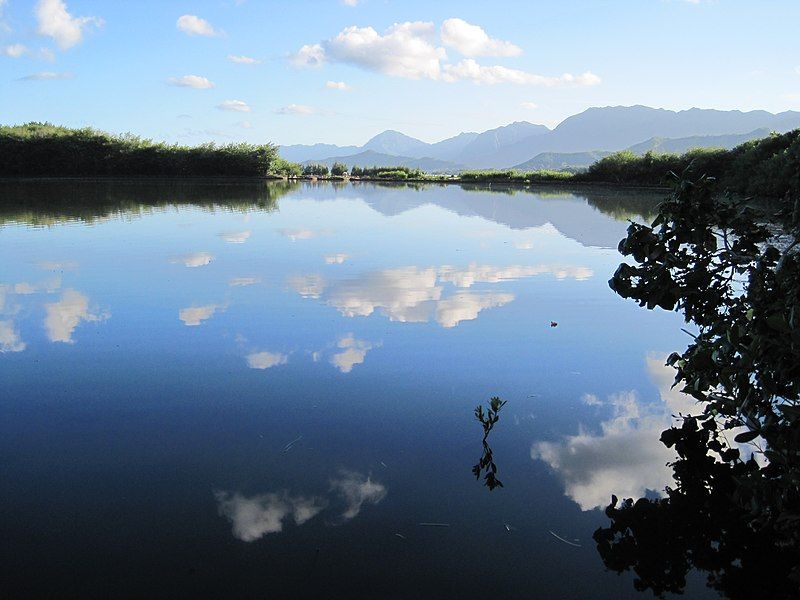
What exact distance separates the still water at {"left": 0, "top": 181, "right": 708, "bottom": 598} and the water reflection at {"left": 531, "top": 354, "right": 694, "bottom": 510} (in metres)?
0.02

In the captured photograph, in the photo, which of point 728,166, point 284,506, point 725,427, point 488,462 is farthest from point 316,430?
point 728,166

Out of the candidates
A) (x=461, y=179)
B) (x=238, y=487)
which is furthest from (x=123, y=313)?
(x=461, y=179)

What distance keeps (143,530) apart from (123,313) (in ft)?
16.7

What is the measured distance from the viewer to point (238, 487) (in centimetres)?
390

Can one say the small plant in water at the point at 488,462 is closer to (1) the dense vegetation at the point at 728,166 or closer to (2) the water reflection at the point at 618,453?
(2) the water reflection at the point at 618,453

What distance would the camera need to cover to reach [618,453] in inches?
180

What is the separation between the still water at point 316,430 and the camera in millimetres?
3244

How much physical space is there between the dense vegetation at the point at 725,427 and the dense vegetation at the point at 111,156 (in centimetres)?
4887

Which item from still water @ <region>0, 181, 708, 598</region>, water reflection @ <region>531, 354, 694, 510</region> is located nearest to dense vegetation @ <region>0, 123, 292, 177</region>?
still water @ <region>0, 181, 708, 598</region>

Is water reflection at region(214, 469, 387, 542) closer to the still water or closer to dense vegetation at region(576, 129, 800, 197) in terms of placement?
the still water

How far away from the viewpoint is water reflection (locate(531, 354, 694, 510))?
4.10 m

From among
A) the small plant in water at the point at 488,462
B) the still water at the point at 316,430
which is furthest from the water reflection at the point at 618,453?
the small plant in water at the point at 488,462

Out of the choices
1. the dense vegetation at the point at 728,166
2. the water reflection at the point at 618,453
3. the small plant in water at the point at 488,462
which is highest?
the dense vegetation at the point at 728,166

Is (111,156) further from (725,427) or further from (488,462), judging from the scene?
(725,427)
